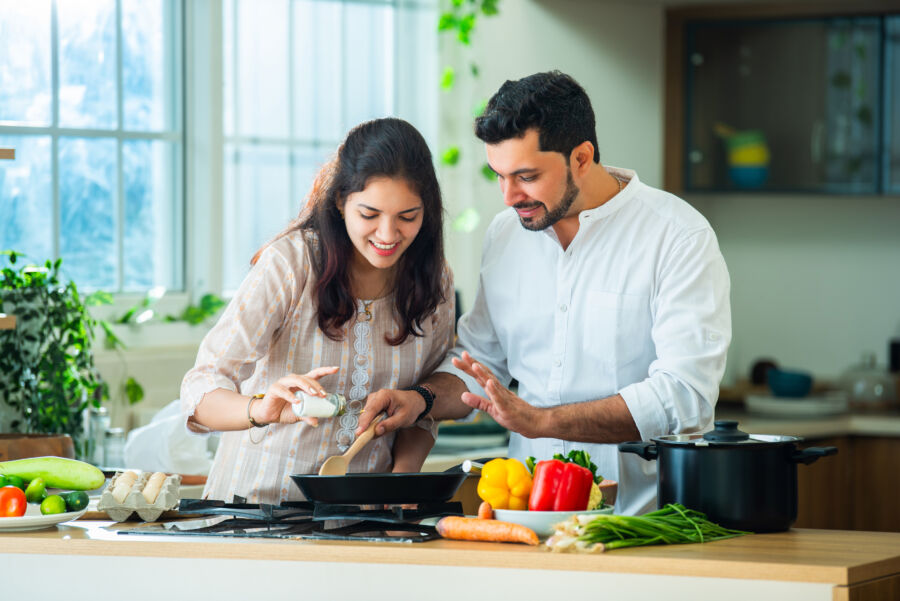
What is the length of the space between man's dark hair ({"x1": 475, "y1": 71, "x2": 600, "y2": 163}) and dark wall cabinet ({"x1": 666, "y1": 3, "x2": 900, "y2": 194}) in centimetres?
223

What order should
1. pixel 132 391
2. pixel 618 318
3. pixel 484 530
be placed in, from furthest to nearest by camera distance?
pixel 132 391
pixel 618 318
pixel 484 530

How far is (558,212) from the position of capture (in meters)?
2.31

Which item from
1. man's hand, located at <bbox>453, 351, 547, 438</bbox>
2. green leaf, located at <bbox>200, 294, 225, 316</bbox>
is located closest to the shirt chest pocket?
man's hand, located at <bbox>453, 351, 547, 438</bbox>

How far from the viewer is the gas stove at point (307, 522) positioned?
1.87m

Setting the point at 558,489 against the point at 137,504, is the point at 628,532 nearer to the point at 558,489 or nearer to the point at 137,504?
the point at 558,489

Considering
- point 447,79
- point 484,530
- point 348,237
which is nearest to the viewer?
point 484,530

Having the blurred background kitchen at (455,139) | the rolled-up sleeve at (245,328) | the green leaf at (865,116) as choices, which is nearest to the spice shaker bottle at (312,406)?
the rolled-up sleeve at (245,328)

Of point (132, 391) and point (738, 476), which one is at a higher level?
point (738, 476)

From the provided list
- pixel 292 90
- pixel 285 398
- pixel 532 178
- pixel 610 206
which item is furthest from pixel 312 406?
pixel 292 90

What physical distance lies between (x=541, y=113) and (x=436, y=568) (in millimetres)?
912

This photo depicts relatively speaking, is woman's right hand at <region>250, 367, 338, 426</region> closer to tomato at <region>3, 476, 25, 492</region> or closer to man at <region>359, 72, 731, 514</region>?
man at <region>359, 72, 731, 514</region>

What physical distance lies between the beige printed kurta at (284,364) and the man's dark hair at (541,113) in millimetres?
401

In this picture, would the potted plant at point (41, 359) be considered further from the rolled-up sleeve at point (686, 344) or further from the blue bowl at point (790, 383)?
the blue bowl at point (790, 383)

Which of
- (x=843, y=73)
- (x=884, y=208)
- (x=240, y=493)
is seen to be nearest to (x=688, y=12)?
(x=843, y=73)
